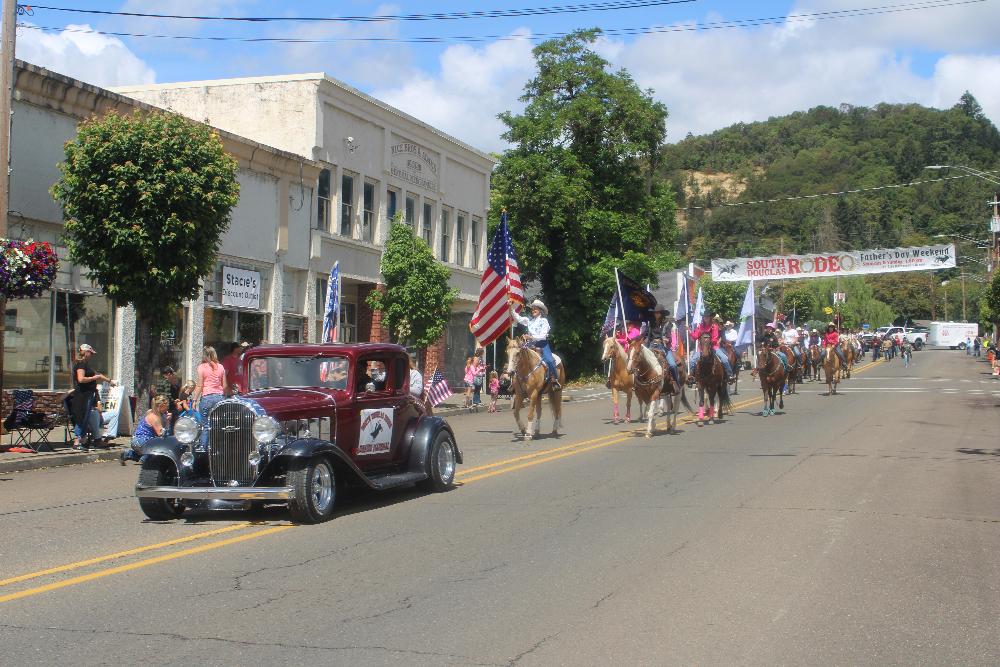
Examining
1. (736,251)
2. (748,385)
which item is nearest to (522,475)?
(748,385)

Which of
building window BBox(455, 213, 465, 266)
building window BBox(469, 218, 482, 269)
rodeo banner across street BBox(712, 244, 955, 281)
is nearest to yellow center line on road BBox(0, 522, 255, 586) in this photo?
building window BBox(455, 213, 465, 266)

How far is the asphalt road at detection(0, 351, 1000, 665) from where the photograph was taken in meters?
6.21

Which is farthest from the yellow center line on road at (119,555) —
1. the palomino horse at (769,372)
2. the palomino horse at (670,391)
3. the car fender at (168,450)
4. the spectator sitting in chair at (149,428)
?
the palomino horse at (769,372)

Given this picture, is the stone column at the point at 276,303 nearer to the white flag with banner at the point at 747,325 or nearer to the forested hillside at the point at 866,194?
the white flag with banner at the point at 747,325

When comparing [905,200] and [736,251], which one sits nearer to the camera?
[736,251]

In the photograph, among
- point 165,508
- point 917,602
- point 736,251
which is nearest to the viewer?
point 917,602

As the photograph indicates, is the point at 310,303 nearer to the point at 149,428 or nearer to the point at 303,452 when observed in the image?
the point at 149,428

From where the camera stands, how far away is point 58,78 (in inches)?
882

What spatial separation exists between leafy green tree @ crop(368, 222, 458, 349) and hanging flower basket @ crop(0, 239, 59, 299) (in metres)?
15.8

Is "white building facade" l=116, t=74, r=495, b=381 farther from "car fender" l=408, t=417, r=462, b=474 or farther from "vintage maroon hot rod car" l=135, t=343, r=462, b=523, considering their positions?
"vintage maroon hot rod car" l=135, t=343, r=462, b=523

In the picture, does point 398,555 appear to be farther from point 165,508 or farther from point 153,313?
point 153,313

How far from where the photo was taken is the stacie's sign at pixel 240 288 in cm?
2869

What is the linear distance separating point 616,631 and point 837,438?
14572 millimetres

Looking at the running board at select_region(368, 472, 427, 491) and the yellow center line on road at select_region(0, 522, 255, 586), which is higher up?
the running board at select_region(368, 472, 427, 491)
